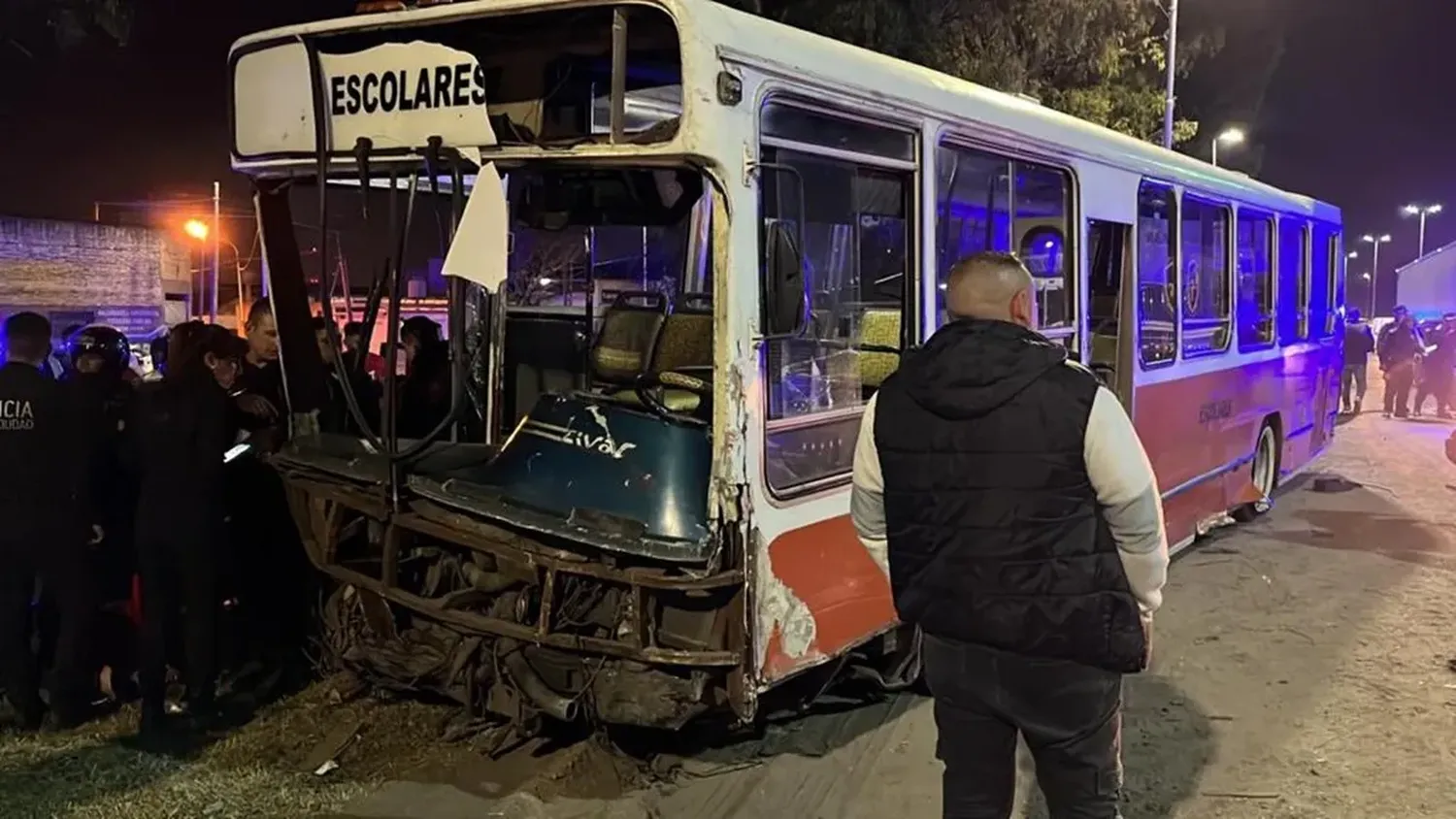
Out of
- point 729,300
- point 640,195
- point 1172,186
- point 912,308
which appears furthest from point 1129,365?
point 729,300

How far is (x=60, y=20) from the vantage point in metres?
11.0

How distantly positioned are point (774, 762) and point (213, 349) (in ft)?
9.68

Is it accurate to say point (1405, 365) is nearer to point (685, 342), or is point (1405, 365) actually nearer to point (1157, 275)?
point (1157, 275)

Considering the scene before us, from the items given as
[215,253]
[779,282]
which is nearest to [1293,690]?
[779,282]


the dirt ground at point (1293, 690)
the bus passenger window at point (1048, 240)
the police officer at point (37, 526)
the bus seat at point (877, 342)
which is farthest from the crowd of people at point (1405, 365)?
the police officer at point (37, 526)

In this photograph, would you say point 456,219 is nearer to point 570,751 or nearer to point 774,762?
point 570,751

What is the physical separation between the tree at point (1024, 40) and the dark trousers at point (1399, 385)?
5650 mm

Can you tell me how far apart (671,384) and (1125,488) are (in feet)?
Result: 7.55

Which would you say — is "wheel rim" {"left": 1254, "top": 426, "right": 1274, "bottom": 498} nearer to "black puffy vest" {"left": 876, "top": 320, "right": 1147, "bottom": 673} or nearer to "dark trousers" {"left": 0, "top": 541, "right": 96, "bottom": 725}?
"black puffy vest" {"left": 876, "top": 320, "right": 1147, "bottom": 673}

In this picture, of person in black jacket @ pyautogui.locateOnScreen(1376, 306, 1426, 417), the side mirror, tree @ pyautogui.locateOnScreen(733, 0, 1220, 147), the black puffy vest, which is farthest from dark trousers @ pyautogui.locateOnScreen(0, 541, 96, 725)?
person in black jacket @ pyautogui.locateOnScreen(1376, 306, 1426, 417)

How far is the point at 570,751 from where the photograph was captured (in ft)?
16.0

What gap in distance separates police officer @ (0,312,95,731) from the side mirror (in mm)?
3098

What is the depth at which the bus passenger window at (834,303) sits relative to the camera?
440cm

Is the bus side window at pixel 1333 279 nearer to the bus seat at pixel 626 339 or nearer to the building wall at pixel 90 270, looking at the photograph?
the bus seat at pixel 626 339
